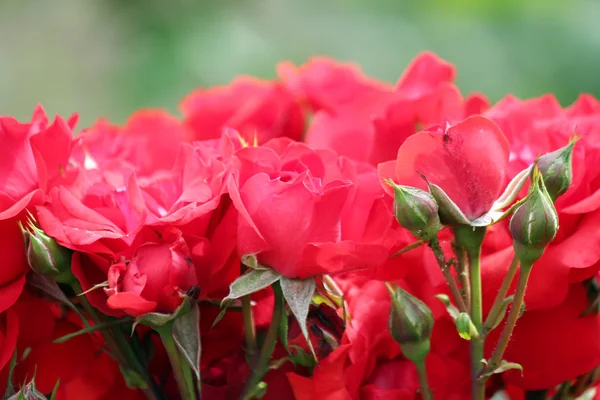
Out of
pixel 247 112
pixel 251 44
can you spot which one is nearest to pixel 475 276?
pixel 247 112

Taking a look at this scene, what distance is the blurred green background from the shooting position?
1.70 metres

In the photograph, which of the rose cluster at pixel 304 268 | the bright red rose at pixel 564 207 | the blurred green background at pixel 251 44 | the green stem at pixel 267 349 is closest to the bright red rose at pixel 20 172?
the rose cluster at pixel 304 268

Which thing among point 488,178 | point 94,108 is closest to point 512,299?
point 488,178

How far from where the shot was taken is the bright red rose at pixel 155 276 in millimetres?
340

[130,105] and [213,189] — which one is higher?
[213,189]

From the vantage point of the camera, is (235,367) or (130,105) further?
(130,105)

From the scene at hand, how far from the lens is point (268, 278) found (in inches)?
13.9

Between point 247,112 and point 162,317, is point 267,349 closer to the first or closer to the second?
point 162,317

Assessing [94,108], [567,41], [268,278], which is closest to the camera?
[268,278]

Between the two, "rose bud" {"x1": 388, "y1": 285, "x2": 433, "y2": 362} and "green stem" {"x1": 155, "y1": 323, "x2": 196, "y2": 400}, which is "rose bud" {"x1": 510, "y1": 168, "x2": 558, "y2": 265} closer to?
"rose bud" {"x1": 388, "y1": 285, "x2": 433, "y2": 362}

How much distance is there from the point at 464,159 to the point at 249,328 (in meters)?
0.12

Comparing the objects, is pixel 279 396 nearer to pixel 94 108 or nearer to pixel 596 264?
pixel 596 264

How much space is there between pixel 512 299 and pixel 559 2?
1.53 meters

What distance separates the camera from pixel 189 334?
0.35 meters
